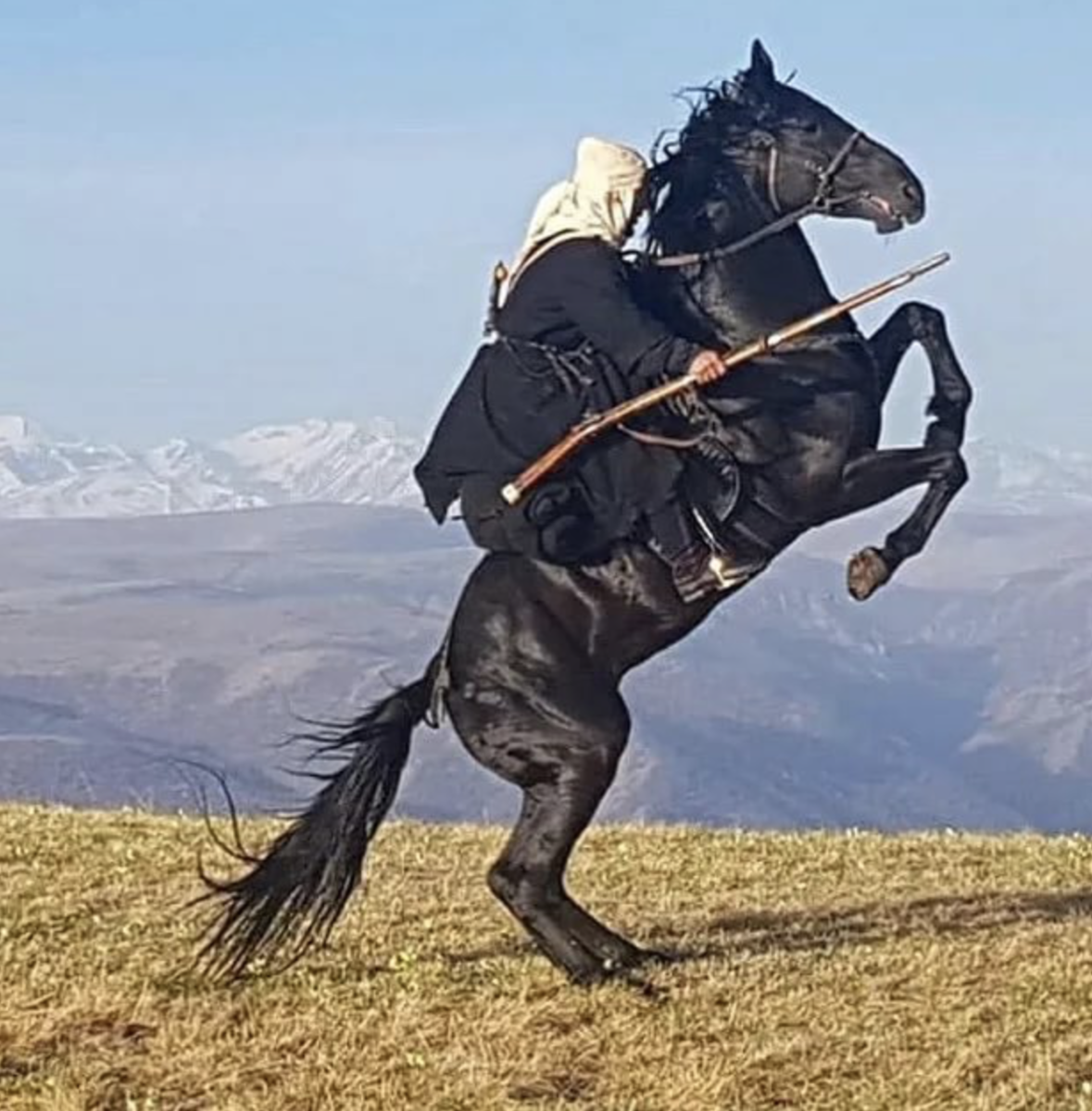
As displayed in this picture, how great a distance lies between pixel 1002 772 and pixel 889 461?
18143 centimetres

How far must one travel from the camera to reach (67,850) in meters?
13.1

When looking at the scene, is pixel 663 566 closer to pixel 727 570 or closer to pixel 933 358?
pixel 727 570

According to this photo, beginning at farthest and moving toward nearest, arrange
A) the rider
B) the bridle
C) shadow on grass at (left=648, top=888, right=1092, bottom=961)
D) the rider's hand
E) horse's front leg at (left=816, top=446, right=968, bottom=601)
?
1. shadow on grass at (left=648, top=888, right=1092, bottom=961)
2. the bridle
3. horse's front leg at (left=816, top=446, right=968, bottom=601)
4. the rider
5. the rider's hand

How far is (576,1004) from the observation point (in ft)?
29.4

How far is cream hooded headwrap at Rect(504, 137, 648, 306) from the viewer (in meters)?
9.28

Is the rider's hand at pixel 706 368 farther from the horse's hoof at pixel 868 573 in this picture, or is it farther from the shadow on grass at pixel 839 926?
the shadow on grass at pixel 839 926

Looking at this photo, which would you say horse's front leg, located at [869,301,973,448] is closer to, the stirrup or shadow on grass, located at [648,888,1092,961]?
the stirrup

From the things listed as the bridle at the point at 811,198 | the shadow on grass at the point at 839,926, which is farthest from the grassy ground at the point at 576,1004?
the bridle at the point at 811,198

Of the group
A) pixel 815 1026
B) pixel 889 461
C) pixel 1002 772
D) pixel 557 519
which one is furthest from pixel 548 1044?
pixel 1002 772

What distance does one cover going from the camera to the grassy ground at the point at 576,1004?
7.89 metres

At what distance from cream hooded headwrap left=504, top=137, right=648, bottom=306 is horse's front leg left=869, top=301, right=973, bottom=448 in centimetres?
110

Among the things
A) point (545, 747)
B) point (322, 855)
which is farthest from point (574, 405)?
point (322, 855)

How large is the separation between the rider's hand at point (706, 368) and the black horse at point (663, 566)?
1.09 feet

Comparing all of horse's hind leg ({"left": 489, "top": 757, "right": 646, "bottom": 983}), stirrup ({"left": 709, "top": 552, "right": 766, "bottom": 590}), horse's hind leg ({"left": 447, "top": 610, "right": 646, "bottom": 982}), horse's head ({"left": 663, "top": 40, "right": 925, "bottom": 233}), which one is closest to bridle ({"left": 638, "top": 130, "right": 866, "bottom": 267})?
horse's head ({"left": 663, "top": 40, "right": 925, "bottom": 233})
